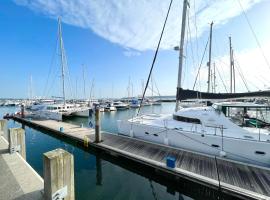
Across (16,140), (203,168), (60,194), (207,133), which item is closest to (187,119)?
(207,133)

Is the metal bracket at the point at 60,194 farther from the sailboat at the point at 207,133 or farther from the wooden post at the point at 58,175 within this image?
the sailboat at the point at 207,133

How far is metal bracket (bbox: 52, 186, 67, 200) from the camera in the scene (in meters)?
3.42

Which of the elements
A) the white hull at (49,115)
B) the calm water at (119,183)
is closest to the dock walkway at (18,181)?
the calm water at (119,183)

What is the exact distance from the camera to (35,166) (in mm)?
9336

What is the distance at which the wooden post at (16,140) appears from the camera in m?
6.35

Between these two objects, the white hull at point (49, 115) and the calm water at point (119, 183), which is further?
the white hull at point (49, 115)

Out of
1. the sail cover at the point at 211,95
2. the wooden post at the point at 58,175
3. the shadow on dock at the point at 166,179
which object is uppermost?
the sail cover at the point at 211,95

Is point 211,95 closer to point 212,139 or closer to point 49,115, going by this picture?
point 212,139

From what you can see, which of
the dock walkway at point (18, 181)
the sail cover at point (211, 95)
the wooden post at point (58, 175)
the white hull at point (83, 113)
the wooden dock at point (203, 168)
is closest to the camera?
the wooden post at point (58, 175)

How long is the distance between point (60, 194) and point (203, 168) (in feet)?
19.0

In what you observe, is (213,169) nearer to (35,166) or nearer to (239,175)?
(239,175)

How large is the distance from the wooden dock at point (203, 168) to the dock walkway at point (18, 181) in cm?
471

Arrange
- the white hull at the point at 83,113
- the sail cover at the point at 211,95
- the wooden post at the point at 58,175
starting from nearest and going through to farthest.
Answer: the wooden post at the point at 58,175
the sail cover at the point at 211,95
the white hull at the point at 83,113

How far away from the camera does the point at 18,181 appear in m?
4.59
